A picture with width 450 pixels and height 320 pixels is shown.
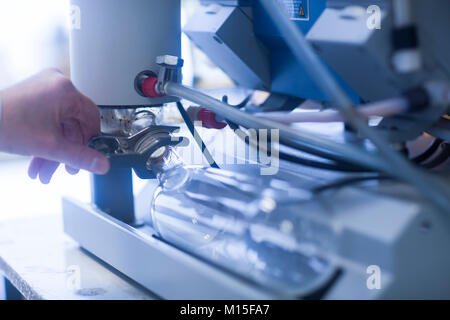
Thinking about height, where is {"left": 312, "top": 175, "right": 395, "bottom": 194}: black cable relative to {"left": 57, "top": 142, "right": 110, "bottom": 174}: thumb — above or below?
above

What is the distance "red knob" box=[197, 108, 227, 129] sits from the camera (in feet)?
3.25

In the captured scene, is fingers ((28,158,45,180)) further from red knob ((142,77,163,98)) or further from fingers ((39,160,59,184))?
red knob ((142,77,163,98))

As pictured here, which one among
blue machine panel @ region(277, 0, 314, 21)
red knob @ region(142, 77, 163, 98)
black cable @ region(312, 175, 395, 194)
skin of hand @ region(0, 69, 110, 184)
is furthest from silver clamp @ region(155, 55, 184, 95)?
black cable @ region(312, 175, 395, 194)

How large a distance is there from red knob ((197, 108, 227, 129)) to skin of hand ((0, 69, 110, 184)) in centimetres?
20

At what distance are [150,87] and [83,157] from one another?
17cm

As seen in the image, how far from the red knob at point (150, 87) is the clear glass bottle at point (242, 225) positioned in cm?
11

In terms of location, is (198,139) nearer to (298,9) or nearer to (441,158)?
(298,9)

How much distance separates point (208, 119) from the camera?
3.25 ft

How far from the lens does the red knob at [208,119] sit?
39.0 inches

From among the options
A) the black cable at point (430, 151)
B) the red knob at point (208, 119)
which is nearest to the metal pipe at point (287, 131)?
the red knob at point (208, 119)

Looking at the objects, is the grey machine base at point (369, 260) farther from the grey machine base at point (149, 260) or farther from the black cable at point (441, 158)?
the black cable at point (441, 158)

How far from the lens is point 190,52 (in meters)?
3.21
